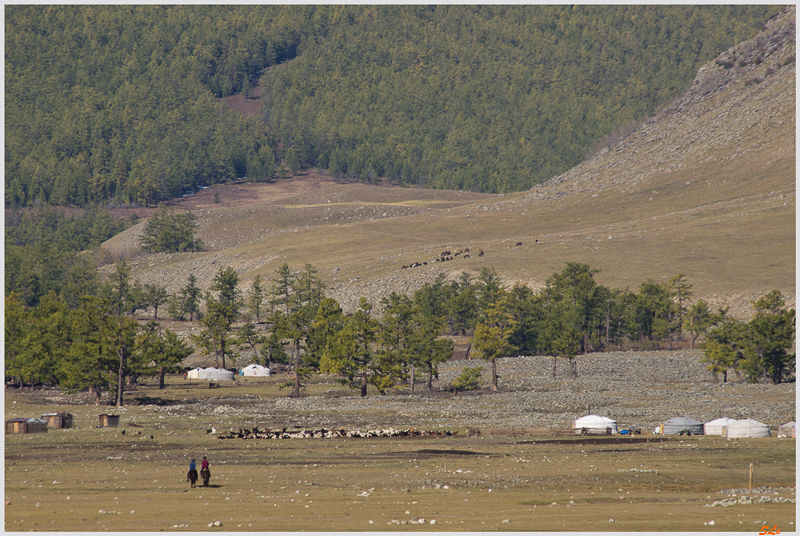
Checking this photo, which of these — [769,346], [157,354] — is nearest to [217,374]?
[157,354]

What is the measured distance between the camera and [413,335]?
9200cm

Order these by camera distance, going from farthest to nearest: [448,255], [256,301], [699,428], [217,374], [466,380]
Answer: [448,255], [256,301], [217,374], [466,380], [699,428]

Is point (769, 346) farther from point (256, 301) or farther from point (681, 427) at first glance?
point (256, 301)

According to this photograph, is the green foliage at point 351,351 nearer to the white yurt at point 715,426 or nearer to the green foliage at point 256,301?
the white yurt at point 715,426

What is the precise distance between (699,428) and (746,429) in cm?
357

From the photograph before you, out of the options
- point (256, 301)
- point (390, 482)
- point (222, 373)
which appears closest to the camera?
point (390, 482)

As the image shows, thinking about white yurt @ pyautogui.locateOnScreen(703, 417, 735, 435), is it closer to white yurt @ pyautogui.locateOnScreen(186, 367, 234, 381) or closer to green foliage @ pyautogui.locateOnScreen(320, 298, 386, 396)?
green foliage @ pyautogui.locateOnScreen(320, 298, 386, 396)

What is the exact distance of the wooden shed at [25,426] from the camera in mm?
61153

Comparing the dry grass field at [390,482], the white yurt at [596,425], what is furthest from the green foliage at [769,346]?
the white yurt at [596,425]

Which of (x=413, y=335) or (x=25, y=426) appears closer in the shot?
(x=25, y=426)

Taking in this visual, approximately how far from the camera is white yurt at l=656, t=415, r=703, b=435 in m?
61.1

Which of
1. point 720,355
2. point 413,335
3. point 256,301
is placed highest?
point 256,301

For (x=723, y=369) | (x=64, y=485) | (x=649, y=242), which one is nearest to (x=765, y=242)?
(x=649, y=242)

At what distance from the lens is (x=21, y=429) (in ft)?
201
